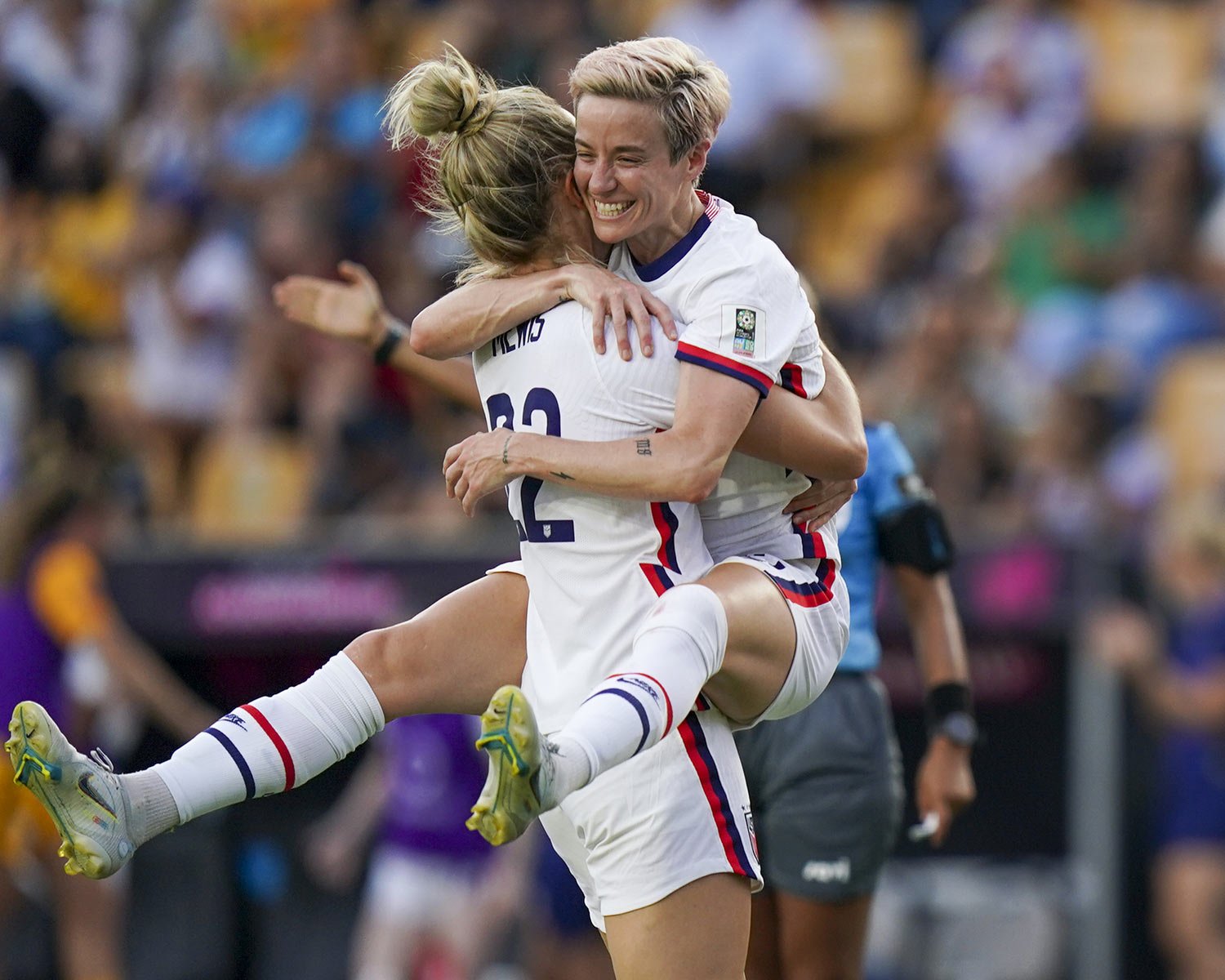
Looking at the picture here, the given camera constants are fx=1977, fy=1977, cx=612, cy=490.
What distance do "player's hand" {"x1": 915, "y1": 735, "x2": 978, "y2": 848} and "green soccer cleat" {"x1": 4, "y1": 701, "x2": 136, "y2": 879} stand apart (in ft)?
7.41

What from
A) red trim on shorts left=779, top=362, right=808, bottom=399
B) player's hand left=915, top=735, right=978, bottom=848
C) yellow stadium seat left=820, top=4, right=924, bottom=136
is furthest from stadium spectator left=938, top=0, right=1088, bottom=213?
red trim on shorts left=779, top=362, right=808, bottom=399

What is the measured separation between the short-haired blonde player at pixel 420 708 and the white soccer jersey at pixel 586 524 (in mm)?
15

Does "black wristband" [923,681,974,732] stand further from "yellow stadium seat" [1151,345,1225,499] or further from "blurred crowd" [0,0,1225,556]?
"yellow stadium seat" [1151,345,1225,499]

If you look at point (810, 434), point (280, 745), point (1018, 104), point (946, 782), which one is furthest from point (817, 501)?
point (1018, 104)

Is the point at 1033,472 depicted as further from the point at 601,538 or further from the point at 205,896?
the point at 601,538

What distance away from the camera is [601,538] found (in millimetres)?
3734

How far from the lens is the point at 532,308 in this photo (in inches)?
148

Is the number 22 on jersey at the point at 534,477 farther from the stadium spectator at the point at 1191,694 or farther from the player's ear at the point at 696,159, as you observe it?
the stadium spectator at the point at 1191,694

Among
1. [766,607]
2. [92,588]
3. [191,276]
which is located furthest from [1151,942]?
[191,276]

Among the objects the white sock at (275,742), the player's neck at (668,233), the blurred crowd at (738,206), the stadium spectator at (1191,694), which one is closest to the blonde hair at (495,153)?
the player's neck at (668,233)

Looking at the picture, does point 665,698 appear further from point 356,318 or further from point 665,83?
point 356,318

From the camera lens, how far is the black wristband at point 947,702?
5008 millimetres

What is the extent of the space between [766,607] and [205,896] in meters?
6.01

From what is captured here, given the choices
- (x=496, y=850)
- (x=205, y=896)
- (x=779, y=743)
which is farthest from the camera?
(x=205, y=896)
